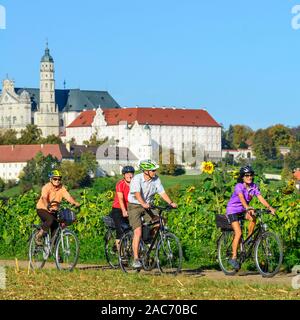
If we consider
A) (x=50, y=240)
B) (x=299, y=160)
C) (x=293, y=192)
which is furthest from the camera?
(x=299, y=160)

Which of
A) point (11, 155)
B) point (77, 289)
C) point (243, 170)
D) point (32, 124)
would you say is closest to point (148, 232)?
point (243, 170)

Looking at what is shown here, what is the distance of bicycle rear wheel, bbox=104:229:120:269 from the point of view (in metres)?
15.2

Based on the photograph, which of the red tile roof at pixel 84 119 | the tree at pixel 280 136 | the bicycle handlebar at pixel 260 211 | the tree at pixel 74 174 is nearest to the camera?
the bicycle handlebar at pixel 260 211

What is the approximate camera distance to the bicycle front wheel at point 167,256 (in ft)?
44.4

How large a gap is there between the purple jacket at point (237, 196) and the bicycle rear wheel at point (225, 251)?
0.38 metres

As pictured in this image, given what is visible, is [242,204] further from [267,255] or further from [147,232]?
[147,232]

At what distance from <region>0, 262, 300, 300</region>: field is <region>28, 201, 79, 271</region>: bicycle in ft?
2.16

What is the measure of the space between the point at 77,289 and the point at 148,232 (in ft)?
7.30

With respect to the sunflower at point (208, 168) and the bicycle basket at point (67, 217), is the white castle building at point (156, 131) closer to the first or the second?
the sunflower at point (208, 168)

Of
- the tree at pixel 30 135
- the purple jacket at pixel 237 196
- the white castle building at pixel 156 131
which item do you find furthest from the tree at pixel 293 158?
the purple jacket at pixel 237 196

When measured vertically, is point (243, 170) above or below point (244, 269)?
above

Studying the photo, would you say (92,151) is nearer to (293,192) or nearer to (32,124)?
(32,124)

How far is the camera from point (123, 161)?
162 m

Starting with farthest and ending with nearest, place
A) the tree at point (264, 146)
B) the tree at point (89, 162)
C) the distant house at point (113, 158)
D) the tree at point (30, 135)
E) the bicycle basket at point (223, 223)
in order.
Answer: the tree at point (30, 135)
the tree at point (264, 146)
the distant house at point (113, 158)
the tree at point (89, 162)
the bicycle basket at point (223, 223)
